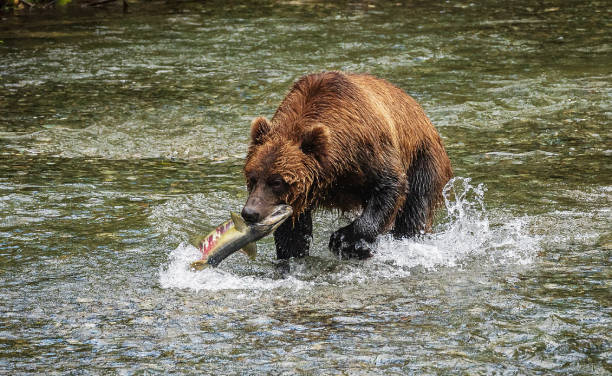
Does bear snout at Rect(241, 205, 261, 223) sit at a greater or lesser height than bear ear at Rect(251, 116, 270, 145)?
lesser

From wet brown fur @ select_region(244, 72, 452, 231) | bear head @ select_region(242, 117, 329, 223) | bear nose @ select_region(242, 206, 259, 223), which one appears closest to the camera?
bear nose @ select_region(242, 206, 259, 223)

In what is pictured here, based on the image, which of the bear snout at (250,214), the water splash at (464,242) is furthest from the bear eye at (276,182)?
the water splash at (464,242)

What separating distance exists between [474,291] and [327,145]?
137 centimetres

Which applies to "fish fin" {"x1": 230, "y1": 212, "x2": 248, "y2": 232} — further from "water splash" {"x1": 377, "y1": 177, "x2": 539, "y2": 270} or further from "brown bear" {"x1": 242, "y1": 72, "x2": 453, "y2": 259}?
"water splash" {"x1": 377, "y1": 177, "x2": 539, "y2": 270}

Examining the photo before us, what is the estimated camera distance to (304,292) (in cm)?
637

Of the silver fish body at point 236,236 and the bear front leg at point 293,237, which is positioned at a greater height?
the silver fish body at point 236,236

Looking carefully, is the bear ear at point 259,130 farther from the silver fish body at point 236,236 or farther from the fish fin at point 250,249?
the fish fin at point 250,249

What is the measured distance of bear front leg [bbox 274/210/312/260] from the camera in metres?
6.95

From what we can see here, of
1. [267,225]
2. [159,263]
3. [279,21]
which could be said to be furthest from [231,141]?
[279,21]

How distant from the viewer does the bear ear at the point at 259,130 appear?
6445mm

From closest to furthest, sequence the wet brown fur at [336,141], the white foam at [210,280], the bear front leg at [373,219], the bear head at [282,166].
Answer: the bear head at [282,166] → the wet brown fur at [336,141] → the white foam at [210,280] → the bear front leg at [373,219]

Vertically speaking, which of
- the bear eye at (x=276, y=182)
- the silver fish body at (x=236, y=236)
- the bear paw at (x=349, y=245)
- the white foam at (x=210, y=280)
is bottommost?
the white foam at (x=210, y=280)

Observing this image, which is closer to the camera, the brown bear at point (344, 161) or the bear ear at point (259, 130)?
the brown bear at point (344, 161)

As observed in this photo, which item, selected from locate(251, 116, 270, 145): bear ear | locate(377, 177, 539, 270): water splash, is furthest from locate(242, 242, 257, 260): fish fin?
locate(377, 177, 539, 270): water splash
